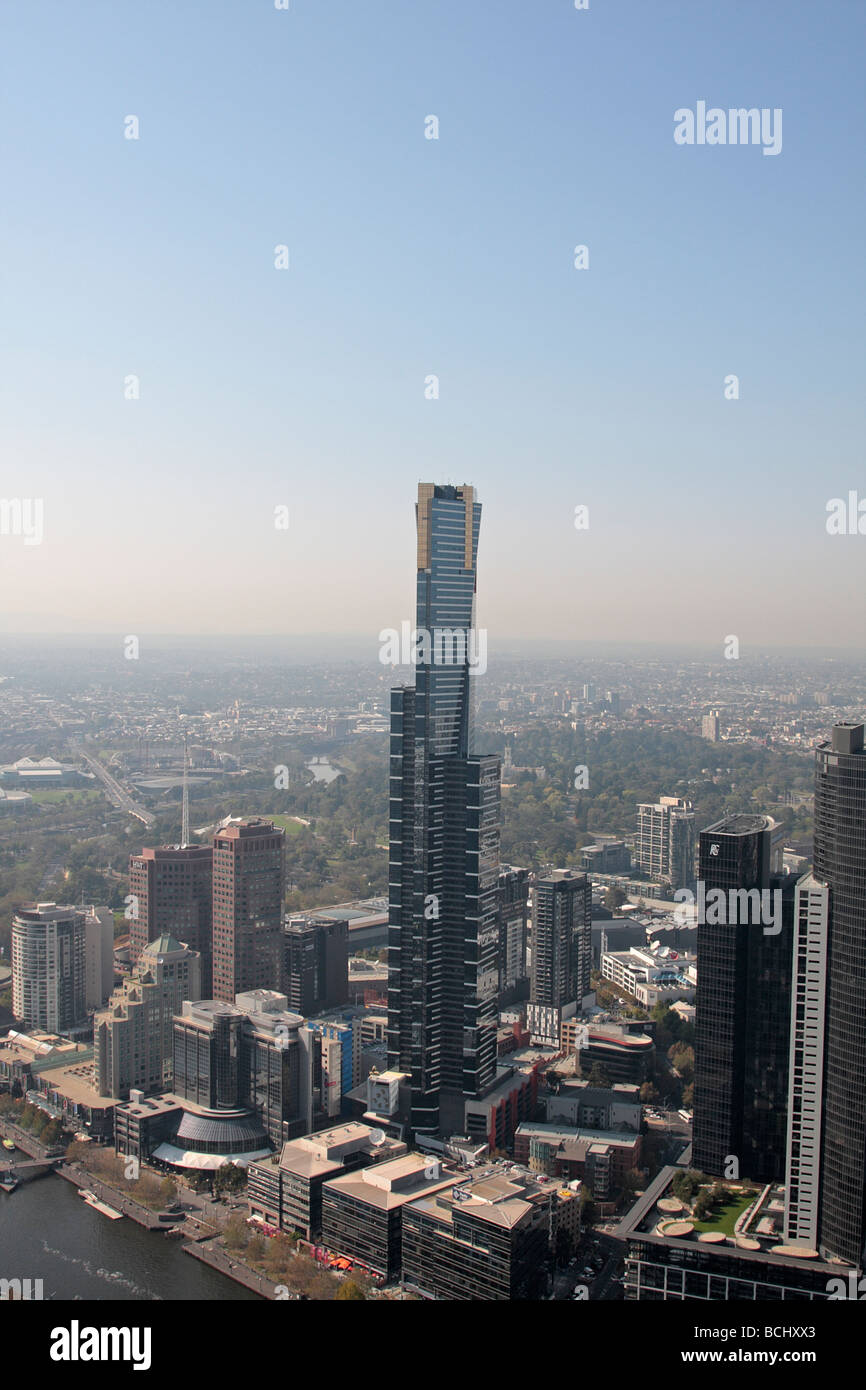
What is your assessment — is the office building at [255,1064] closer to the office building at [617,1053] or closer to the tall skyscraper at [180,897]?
the tall skyscraper at [180,897]

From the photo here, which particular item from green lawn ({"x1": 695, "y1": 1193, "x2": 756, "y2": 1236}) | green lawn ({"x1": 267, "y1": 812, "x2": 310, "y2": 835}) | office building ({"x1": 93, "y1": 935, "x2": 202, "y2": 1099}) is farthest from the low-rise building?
green lawn ({"x1": 267, "y1": 812, "x2": 310, "y2": 835})

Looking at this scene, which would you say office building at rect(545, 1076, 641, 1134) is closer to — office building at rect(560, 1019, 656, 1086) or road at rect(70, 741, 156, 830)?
office building at rect(560, 1019, 656, 1086)

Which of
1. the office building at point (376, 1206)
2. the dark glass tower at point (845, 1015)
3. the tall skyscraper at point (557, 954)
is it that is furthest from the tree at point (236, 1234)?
the tall skyscraper at point (557, 954)

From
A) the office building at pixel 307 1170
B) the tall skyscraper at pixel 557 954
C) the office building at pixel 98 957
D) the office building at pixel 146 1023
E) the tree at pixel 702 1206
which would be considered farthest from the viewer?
the office building at pixel 98 957

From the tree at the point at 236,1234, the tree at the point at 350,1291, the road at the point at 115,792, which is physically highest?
the road at the point at 115,792

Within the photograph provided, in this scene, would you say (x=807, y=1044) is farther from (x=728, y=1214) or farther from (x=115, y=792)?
(x=115, y=792)
